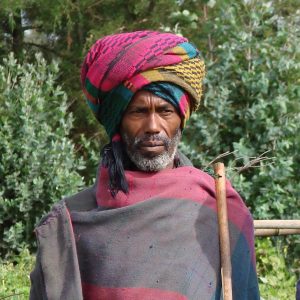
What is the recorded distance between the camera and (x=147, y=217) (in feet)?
8.05

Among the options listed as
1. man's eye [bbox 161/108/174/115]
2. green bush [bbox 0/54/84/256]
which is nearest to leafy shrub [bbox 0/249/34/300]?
green bush [bbox 0/54/84/256]

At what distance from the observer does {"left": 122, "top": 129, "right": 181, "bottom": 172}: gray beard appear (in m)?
2.54

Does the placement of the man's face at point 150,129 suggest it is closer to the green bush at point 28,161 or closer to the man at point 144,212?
the man at point 144,212

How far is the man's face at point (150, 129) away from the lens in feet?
8.25

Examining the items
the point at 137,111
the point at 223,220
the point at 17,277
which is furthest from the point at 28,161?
the point at 223,220

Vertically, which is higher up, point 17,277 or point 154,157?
point 154,157

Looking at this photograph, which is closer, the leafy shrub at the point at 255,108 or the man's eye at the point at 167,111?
the man's eye at the point at 167,111

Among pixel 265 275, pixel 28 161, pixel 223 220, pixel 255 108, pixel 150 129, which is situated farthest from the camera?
pixel 28 161

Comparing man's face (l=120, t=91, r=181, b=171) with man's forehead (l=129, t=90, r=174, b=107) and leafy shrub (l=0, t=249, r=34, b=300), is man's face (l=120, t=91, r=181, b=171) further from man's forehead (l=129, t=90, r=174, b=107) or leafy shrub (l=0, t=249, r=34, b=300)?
leafy shrub (l=0, t=249, r=34, b=300)

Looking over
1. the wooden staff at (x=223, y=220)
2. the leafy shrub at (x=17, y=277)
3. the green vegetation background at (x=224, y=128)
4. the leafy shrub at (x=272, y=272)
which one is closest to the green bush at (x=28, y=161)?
the green vegetation background at (x=224, y=128)

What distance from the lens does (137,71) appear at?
8.14ft

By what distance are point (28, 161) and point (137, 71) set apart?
355 centimetres

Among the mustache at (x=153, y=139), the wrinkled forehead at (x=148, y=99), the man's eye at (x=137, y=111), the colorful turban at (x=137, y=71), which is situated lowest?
the mustache at (x=153, y=139)

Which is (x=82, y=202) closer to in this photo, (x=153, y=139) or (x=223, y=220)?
(x=153, y=139)
